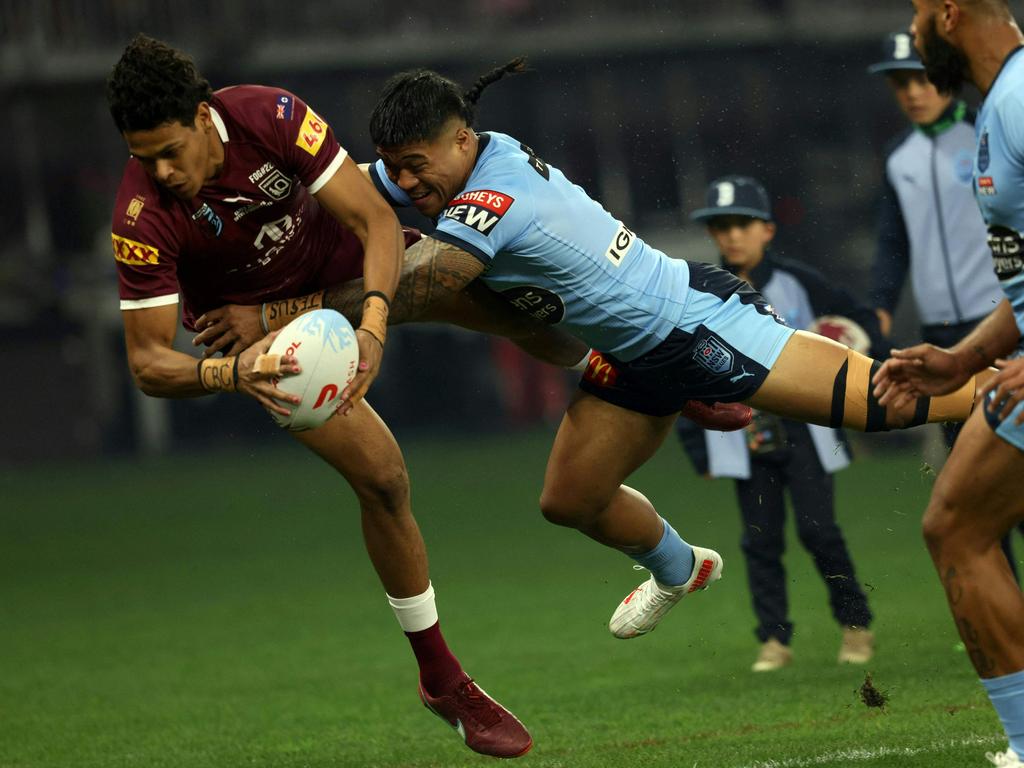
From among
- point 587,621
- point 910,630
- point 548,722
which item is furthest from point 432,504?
point 548,722

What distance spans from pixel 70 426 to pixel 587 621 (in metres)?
15.9

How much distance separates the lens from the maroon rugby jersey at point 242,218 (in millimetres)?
5645

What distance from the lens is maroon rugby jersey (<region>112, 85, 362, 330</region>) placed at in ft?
18.5

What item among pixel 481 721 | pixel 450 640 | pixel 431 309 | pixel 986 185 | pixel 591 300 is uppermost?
pixel 986 185

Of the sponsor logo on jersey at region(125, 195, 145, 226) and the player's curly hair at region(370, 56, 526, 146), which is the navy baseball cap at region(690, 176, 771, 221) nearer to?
the player's curly hair at region(370, 56, 526, 146)

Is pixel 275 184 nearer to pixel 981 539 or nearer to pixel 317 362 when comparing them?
pixel 317 362

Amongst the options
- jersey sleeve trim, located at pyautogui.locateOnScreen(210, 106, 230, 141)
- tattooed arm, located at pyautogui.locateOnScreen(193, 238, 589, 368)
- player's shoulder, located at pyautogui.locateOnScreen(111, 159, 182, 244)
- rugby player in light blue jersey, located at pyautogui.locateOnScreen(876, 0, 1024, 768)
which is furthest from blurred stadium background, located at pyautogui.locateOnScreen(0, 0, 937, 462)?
rugby player in light blue jersey, located at pyautogui.locateOnScreen(876, 0, 1024, 768)

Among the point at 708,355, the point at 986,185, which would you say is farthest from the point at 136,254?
the point at 986,185

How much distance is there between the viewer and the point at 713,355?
5949mm

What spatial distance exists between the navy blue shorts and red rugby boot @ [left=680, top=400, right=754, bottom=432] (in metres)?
0.36

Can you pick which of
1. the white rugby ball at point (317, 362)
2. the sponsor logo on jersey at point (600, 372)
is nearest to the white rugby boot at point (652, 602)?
the sponsor logo on jersey at point (600, 372)

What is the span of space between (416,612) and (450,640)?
309 cm

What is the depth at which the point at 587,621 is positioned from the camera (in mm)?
9750

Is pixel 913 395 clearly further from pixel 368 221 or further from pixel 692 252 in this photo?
pixel 692 252
